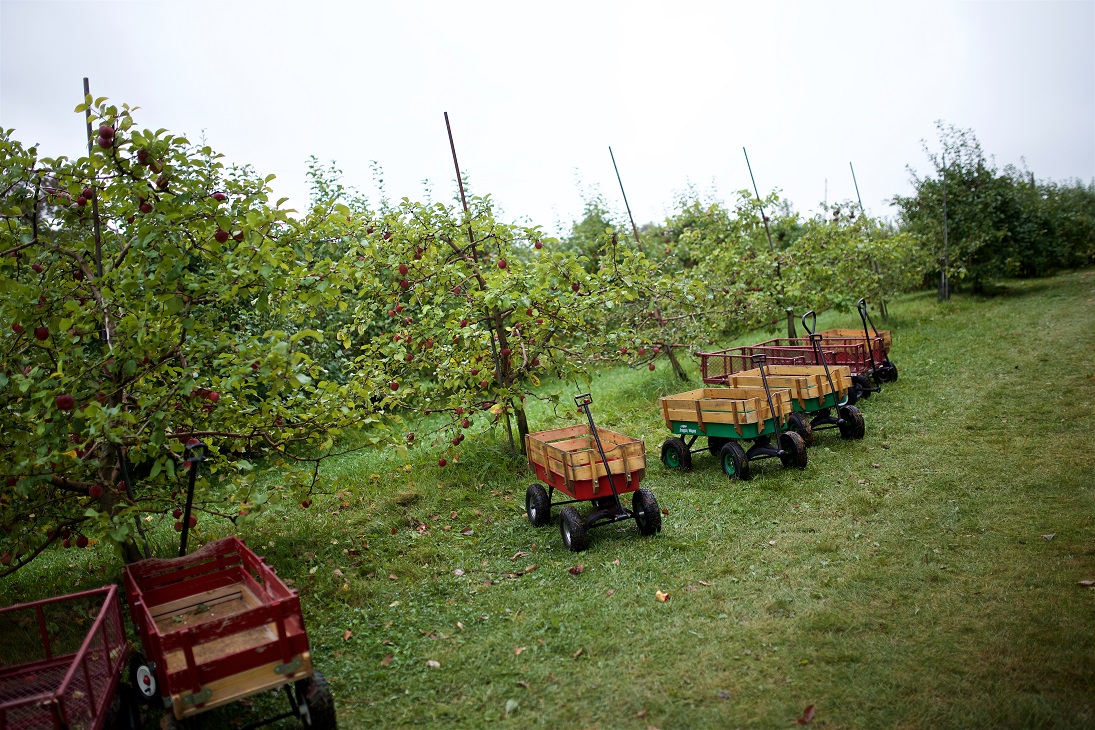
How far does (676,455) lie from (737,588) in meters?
3.57

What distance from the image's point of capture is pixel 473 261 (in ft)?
28.9

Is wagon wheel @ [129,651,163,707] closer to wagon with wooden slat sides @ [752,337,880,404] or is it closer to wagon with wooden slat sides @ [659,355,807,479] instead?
wagon with wooden slat sides @ [659,355,807,479]

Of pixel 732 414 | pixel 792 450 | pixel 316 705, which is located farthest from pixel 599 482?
pixel 316 705

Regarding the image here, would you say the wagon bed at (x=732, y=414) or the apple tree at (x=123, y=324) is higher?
the apple tree at (x=123, y=324)

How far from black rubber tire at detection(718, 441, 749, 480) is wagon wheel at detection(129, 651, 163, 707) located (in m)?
5.82

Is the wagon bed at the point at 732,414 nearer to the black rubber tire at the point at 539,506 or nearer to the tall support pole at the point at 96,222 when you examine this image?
the black rubber tire at the point at 539,506

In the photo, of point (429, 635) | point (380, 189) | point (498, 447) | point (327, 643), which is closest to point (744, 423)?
point (498, 447)

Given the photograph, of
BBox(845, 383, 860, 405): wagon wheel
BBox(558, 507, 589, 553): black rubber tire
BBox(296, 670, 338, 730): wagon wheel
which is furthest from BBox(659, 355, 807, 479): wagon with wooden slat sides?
BBox(296, 670, 338, 730): wagon wheel

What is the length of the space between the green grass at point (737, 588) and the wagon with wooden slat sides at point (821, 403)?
233 mm

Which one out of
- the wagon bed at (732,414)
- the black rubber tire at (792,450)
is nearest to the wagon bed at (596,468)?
the wagon bed at (732,414)

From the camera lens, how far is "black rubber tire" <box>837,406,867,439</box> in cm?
925

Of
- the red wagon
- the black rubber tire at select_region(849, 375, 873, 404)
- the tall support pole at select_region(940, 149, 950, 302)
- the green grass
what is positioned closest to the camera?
the red wagon

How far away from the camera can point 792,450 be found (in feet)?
27.3

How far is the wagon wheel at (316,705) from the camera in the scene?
401 cm
